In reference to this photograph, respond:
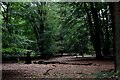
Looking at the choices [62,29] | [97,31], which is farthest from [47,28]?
[97,31]

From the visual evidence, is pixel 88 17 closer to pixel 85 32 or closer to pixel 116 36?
pixel 85 32

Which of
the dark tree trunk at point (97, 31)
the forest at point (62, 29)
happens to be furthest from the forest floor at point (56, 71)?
the dark tree trunk at point (97, 31)

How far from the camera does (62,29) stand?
1955cm

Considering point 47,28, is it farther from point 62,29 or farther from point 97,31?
point 97,31

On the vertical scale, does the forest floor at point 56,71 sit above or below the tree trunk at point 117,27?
below

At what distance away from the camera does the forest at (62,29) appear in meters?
7.56

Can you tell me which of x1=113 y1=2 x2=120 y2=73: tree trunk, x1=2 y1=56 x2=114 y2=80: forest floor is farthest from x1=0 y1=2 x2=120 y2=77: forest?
x1=2 y1=56 x2=114 y2=80: forest floor

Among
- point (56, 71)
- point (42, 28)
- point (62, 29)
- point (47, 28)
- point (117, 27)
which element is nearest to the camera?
point (117, 27)

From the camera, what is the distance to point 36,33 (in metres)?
22.2

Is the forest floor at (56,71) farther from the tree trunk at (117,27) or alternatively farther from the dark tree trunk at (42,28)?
the dark tree trunk at (42,28)

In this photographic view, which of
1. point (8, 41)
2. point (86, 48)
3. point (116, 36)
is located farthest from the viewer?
point (86, 48)

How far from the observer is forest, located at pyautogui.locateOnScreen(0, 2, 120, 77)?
7562 millimetres

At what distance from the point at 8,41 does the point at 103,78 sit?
10.8 feet

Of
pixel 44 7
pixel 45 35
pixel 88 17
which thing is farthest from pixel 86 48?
pixel 44 7
